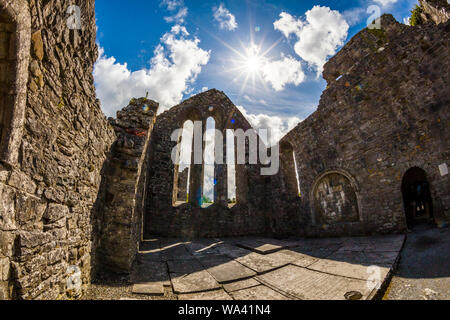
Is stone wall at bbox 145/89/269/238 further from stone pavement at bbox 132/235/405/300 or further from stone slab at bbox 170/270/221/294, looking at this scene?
stone slab at bbox 170/270/221/294

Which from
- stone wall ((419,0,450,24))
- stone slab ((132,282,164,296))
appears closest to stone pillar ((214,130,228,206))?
stone slab ((132,282,164,296))

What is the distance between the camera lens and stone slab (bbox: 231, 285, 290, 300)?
2588 millimetres

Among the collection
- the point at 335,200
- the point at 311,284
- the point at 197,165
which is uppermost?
the point at 197,165

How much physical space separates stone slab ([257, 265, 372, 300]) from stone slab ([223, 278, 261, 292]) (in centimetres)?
14

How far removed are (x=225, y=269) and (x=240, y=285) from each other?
2.73 feet

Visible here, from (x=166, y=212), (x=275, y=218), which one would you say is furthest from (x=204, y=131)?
(x=275, y=218)

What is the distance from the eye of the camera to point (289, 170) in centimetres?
1039

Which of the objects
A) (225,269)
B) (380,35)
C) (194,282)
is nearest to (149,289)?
(194,282)

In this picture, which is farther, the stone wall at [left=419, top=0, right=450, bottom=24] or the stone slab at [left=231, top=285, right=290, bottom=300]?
the stone wall at [left=419, top=0, right=450, bottom=24]

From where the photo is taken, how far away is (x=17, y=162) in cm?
164

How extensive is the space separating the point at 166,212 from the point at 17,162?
6.39 meters

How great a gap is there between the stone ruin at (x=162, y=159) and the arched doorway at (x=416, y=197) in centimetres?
8

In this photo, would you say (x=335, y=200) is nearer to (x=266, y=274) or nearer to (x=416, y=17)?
(x=266, y=274)
